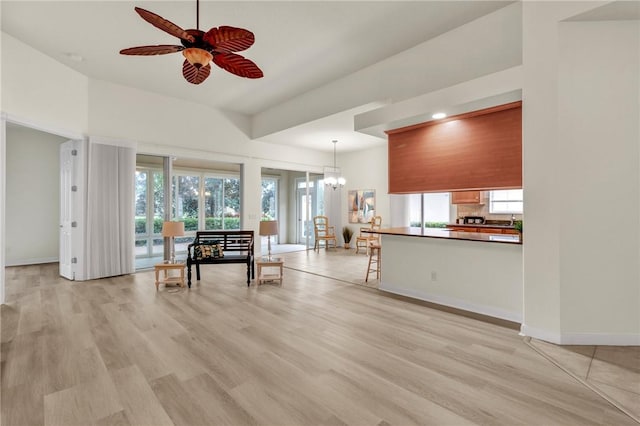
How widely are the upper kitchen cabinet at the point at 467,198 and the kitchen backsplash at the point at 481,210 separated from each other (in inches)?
5.5

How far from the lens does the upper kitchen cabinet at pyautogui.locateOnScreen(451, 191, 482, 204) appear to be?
6.74m

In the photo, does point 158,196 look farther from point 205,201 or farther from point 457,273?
point 457,273

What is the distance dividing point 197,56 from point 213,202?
6.28 m

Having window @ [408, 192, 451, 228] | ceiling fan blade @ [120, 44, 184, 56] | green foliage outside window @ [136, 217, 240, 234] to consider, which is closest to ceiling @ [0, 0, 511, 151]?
ceiling fan blade @ [120, 44, 184, 56]

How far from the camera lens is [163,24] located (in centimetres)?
236

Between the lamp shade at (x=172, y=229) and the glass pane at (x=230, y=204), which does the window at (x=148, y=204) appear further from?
the glass pane at (x=230, y=204)

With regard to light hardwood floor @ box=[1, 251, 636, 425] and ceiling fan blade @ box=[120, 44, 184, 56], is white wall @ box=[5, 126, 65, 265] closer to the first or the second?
light hardwood floor @ box=[1, 251, 636, 425]

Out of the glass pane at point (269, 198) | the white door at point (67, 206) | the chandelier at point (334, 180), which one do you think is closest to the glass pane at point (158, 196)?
the white door at point (67, 206)

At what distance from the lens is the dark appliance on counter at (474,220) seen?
6709 mm

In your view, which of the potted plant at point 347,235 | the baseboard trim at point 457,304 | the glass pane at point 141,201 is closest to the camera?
the baseboard trim at point 457,304

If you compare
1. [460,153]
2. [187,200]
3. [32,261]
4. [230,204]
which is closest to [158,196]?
[187,200]

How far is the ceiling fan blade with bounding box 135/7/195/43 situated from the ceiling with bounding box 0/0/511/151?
1.35 meters

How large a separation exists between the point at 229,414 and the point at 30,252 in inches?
302

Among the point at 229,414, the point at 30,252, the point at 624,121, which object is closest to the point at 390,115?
the point at 624,121
